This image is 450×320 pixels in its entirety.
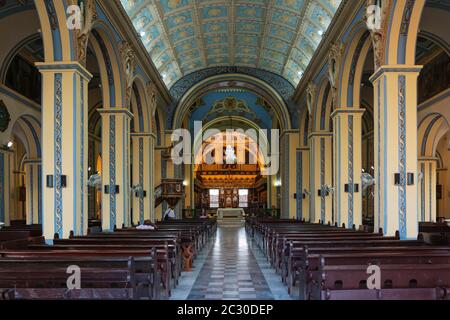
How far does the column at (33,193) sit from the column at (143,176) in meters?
3.45

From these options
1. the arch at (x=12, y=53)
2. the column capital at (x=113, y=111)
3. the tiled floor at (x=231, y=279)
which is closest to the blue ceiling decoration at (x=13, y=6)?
the arch at (x=12, y=53)

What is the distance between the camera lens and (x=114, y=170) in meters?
14.3

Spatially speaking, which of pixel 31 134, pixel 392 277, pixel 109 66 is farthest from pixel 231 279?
pixel 31 134

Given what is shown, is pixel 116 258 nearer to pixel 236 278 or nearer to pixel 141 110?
pixel 236 278

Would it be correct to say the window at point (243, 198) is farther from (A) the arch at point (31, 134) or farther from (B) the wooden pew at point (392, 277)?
(B) the wooden pew at point (392, 277)

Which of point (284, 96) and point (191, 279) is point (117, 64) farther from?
point (284, 96)

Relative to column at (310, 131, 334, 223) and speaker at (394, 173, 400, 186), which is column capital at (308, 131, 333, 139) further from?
speaker at (394, 173, 400, 186)

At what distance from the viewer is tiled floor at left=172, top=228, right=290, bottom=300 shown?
26.3 ft

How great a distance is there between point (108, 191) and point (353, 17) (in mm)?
7879

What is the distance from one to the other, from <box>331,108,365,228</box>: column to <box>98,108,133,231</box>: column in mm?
5954

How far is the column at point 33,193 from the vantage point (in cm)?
1861

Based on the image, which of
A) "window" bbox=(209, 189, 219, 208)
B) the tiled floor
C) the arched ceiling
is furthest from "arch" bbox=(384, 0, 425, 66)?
"window" bbox=(209, 189, 219, 208)
